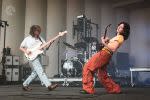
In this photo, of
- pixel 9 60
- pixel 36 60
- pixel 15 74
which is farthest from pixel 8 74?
pixel 36 60

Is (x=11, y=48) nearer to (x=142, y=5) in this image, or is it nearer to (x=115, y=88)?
(x=142, y=5)

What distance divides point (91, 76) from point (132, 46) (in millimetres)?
11161

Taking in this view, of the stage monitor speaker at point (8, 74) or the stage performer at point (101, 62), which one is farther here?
the stage monitor speaker at point (8, 74)

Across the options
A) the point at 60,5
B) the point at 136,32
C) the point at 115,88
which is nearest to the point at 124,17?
the point at 136,32

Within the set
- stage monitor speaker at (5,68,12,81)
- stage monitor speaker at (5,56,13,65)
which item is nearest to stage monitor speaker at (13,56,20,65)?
stage monitor speaker at (5,56,13,65)

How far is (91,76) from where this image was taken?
19.0ft

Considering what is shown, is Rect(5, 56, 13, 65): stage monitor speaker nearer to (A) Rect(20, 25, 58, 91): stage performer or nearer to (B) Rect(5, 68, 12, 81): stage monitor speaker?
(B) Rect(5, 68, 12, 81): stage monitor speaker

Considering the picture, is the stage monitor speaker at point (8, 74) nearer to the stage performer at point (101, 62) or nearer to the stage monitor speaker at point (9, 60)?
the stage monitor speaker at point (9, 60)

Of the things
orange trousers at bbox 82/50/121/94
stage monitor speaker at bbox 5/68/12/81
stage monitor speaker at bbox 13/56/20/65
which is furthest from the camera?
stage monitor speaker at bbox 13/56/20/65

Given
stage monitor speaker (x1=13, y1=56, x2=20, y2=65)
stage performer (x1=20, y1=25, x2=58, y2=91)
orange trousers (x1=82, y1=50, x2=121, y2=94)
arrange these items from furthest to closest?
1. stage monitor speaker (x1=13, y1=56, x2=20, y2=65)
2. stage performer (x1=20, y1=25, x2=58, y2=91)
3. orange trousers (x1=82, y1=50, x2=121, y2=94)

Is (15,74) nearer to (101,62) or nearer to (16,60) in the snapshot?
(16,60)

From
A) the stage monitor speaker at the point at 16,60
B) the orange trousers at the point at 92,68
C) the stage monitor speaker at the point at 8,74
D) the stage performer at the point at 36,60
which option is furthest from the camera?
the stage monitor speaker at the point at 16,60

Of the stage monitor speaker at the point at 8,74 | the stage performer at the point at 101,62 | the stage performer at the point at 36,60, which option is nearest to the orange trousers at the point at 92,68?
the stage performer at the point at 101,62

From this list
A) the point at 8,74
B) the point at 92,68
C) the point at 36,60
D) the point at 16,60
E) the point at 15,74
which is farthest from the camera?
the point at 16,60
